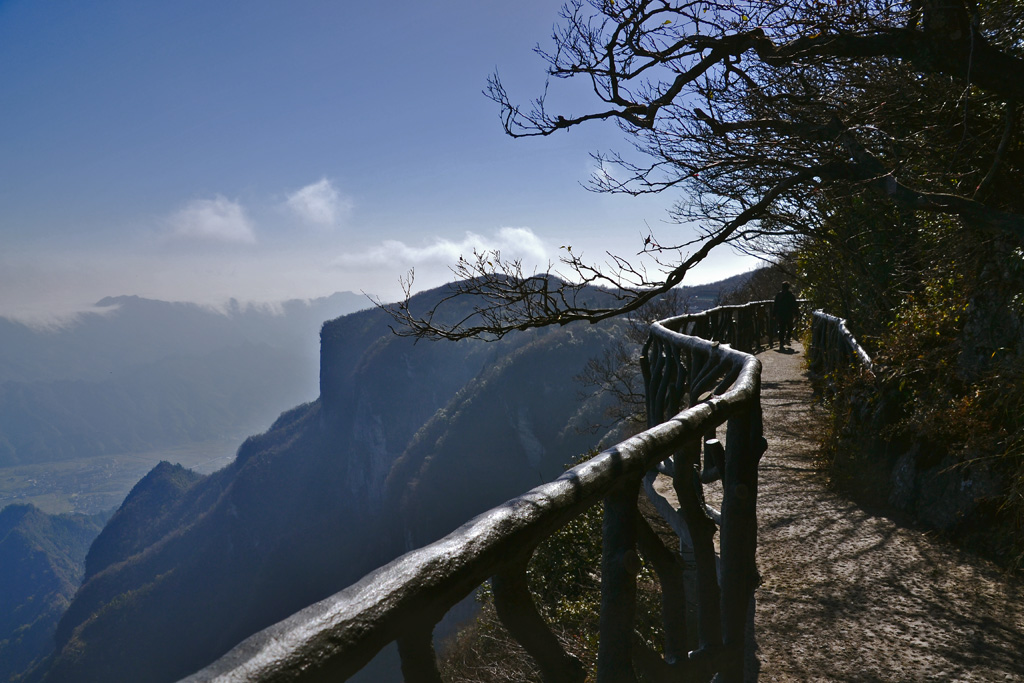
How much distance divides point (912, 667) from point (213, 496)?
162359mm

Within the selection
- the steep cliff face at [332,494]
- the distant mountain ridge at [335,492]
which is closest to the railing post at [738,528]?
the distant mountain ridge at [335,492]

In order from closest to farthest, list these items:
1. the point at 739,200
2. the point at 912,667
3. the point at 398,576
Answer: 1. the point at 398,576
2. the point at 912,667
3. the point at 739,200

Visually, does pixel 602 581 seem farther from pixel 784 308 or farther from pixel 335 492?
pixel 335 492

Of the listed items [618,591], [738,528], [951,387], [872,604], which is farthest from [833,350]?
[618,591]

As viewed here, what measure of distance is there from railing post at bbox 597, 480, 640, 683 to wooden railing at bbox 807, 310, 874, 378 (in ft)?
20.8

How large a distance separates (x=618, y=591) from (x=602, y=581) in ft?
0.19

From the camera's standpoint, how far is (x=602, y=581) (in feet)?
5.14

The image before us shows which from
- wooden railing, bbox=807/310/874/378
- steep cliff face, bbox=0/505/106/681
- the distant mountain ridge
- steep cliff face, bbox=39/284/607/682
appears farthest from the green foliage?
steep cliff face, bbox=0/505/106/681

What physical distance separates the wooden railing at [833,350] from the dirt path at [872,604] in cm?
251

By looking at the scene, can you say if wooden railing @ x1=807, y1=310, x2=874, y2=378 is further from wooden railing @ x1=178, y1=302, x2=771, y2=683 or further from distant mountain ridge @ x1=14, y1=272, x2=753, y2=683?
distant mountain ridge @ x1=14, y1=272, x2=753, y2=683

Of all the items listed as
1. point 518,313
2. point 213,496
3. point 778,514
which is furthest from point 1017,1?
point 213,496

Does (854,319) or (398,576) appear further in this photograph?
(854,319)

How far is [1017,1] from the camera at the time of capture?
213 inches

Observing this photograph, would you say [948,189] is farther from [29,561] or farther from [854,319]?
[29,561]
